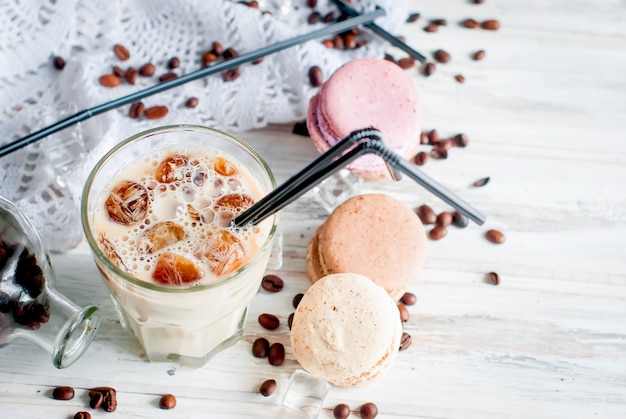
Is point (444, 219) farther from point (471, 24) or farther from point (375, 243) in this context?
point (471, 24)

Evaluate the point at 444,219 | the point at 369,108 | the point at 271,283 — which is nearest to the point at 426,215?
the point at 444,219

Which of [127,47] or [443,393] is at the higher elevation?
[127,47]

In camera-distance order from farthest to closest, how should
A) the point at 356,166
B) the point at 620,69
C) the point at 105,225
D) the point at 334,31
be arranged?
1. the point at 620,69
2. the point at 334,31
3. the point at 356,166
4. the point at 105,225

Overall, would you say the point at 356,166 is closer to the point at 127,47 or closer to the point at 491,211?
the point at 491,211

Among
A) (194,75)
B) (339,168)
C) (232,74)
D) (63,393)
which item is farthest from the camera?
(232,74)

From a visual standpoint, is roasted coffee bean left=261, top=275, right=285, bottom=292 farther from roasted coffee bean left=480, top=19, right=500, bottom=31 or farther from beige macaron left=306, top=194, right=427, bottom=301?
roasted coffee bean left=480, top=19, right=500, bottom=31

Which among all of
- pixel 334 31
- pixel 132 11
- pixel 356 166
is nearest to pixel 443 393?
pixel 356 166

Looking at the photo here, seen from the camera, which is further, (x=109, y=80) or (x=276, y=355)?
(x=109, y=80)
